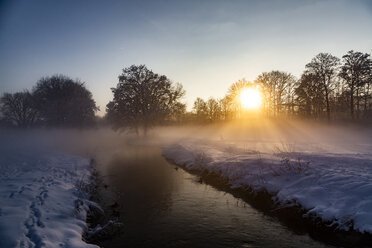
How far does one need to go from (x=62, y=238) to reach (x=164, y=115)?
34252 mm

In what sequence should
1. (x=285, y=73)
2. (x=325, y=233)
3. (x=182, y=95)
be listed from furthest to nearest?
(x=285, y=73) < (x=182, y=95) < (x=325, y=233)

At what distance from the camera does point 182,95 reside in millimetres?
43125

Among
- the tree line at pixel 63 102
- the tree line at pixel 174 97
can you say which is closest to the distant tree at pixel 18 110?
the tree line at pixel 174 97

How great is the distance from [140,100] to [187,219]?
Result: 33.3m

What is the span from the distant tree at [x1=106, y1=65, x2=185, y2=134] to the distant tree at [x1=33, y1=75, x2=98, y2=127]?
8060 millimetres

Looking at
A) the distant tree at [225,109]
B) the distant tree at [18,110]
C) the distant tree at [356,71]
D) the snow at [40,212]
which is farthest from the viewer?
the distant tree at [225,109]

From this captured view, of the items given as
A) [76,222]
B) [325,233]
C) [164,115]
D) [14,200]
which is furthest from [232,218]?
[164,115]

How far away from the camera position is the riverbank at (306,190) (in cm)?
697

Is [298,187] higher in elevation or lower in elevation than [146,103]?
lower

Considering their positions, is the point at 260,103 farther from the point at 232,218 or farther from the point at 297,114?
the point at 232,218

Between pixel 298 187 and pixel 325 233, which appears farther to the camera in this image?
pixel 298 187

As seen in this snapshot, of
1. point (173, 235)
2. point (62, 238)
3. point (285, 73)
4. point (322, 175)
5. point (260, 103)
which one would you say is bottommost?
point (173, 235)

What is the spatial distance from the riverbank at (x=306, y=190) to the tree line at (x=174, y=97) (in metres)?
27.5

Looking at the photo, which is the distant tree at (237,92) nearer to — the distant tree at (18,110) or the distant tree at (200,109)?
the distant tree at (200,109)
